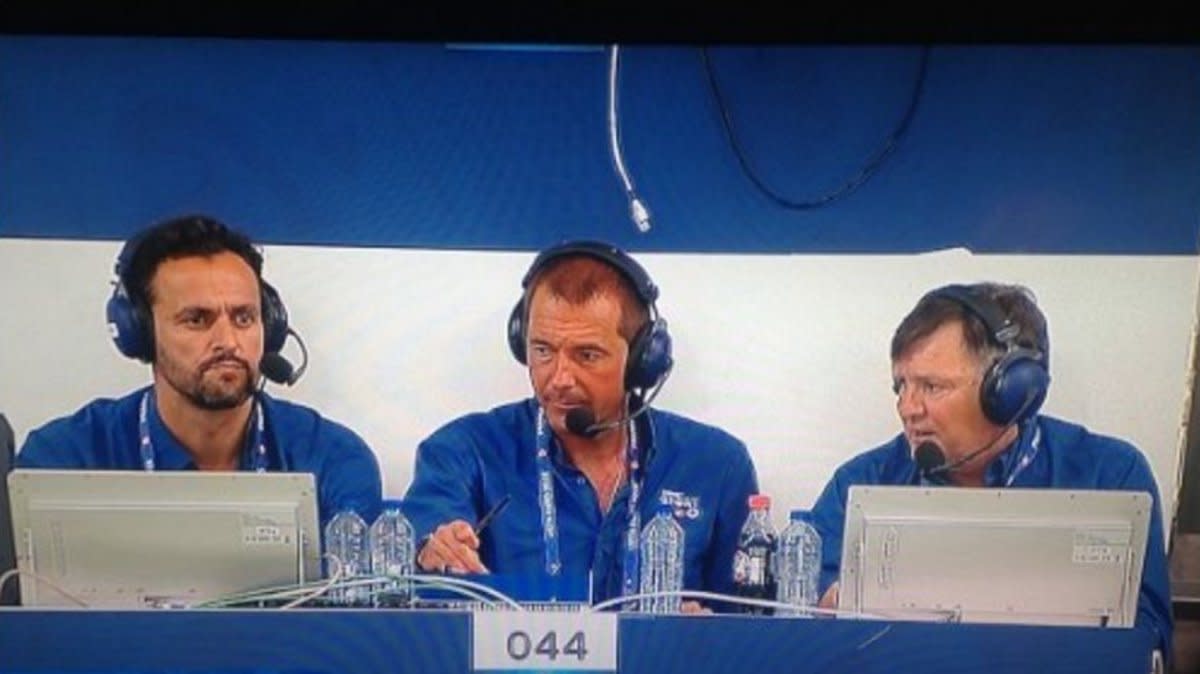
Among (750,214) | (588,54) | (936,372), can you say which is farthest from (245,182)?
(936,372)

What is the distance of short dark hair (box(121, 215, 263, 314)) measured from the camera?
1561 millimetres

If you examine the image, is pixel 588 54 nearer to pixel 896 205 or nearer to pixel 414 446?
pixel 896 205

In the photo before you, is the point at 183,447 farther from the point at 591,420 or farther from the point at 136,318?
the point at 591,420

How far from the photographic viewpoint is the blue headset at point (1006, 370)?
158cm

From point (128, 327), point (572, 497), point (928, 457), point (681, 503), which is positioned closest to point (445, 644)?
point (572, 497)

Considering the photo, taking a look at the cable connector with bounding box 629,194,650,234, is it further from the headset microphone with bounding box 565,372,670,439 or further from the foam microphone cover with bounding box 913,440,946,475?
the foam microphone cover with bounding box 913,440,946,475

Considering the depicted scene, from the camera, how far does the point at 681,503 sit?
162cm

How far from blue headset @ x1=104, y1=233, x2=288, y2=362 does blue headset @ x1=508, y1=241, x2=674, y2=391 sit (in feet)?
1.00

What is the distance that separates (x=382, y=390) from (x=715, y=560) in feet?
1.64

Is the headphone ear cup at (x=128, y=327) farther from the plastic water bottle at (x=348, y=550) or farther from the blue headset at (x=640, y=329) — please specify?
the blue headset at (x=640, y=329)

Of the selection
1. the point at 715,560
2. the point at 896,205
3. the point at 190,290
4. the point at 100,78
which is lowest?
the point at 715,560

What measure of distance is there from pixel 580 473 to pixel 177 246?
605mm

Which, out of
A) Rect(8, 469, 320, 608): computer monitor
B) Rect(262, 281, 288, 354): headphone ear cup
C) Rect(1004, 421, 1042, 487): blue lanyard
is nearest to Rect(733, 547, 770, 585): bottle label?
Rect(1004, 421, 1042, 487): blue lanyard

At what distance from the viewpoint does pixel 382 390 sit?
5.23 ft
